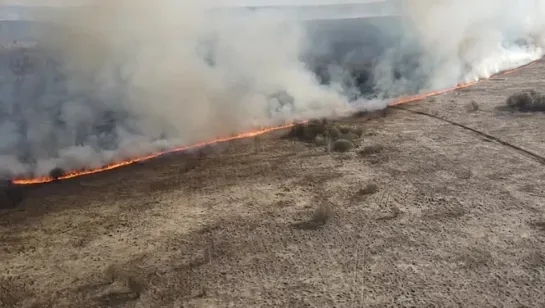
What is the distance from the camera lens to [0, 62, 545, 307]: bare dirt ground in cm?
1149

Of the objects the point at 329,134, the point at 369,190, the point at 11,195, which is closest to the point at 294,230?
the point at 369,190

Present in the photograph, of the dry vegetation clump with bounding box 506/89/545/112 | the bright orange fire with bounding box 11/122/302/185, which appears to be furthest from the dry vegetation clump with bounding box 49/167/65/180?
the dry vegetation clump with bounding box 506/89/545/112

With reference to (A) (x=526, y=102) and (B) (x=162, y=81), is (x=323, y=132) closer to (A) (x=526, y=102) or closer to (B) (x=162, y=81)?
(B) (x=162, y=81)

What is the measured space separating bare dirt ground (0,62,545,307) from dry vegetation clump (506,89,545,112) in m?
3.63

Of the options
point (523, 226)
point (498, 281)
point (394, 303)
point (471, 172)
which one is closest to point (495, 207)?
point (523, 226)

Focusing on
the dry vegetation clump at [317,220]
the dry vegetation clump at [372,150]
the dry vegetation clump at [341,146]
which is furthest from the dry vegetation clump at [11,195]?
the dry vegetation clump at [372,150]

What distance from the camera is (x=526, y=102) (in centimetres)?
2333

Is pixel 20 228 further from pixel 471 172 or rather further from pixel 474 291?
pixel 471 172

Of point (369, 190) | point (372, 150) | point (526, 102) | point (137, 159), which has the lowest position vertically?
point (369, 190)

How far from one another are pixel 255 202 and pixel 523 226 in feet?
21.6

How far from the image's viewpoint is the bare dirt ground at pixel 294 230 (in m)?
11.5

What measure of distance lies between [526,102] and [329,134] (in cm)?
881

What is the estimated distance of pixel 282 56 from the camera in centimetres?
2533

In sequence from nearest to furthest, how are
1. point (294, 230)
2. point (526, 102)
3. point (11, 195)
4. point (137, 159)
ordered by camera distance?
point (294, 230) → point (11, 195) → point (137, 159) → point (526, 102)
